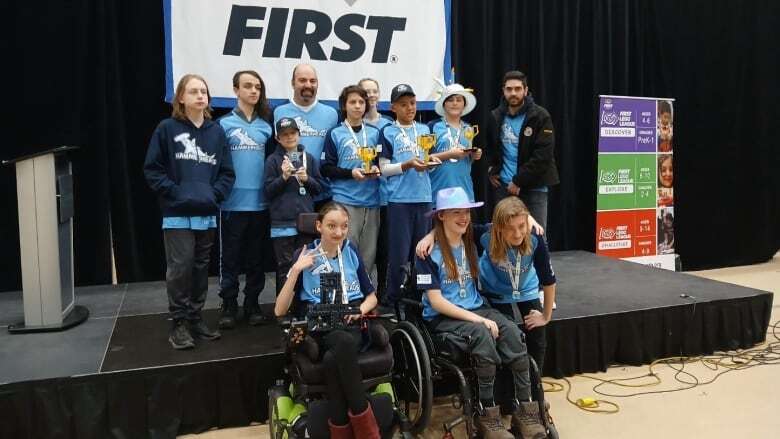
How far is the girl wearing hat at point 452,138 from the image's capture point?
3.48 metres

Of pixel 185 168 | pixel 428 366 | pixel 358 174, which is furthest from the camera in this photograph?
pixel 358 174

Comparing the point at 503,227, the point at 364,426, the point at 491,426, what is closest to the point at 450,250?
the point at 503,227

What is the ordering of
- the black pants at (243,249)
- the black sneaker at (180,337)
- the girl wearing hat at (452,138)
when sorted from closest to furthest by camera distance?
the black sneaker at (180,337) < the black pants at (243,249) < the girl wearing hat at (452,138)

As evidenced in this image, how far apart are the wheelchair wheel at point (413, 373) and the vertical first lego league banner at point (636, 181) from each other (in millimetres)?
3663

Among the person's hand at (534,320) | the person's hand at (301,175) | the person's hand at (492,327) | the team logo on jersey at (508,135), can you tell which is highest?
the team logo on jersey at (508,135)

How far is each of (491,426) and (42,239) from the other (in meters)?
2.41

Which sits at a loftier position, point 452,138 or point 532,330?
point 452,138

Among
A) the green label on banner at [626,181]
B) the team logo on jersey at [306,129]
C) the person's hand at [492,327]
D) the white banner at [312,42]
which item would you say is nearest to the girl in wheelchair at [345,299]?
the person's hand at [492,327]

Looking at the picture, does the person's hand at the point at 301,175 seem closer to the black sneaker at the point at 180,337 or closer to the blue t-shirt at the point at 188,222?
the blue t-shirt at the point at 188,222

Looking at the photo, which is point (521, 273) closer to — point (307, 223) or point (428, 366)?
point (428, 366)

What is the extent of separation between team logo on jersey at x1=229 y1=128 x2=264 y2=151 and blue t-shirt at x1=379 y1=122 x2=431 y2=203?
0.73 meters

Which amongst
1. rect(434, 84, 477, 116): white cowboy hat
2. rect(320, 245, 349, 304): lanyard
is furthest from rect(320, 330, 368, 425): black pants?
rect(434, 84, 477, 116): white cowboy hat

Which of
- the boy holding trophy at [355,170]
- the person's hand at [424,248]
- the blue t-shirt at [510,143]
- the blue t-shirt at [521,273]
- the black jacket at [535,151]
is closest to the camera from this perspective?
the person's hand at [424,248]

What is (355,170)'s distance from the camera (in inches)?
127
